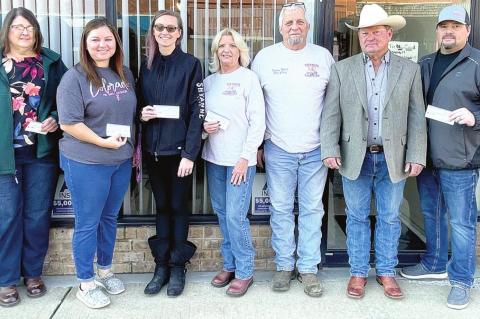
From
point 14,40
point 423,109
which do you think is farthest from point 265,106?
point 14,40

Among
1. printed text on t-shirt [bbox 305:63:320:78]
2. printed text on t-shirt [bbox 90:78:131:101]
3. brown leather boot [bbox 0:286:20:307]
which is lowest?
brown leather boot [bbox 0:286:20:307]

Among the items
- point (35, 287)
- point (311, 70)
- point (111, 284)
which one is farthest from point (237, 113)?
point (35, 287)

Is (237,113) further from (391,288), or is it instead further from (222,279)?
(391,288)

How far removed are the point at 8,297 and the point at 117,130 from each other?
137 centimetres

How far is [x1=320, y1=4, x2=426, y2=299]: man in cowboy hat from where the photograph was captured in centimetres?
379

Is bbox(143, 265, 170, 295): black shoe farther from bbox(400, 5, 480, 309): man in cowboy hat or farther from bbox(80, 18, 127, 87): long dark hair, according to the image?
bbox(400, 5, 480, 309): man in cowboy hat

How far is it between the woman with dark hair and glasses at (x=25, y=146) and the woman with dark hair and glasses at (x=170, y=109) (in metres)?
0.64

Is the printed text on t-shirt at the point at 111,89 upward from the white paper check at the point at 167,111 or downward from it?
upward

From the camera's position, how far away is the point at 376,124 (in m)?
3.85

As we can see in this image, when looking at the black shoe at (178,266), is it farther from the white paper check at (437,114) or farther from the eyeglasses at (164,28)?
the white paper check at (437,114)

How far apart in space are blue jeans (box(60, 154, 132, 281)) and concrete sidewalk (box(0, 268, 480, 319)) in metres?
0.30

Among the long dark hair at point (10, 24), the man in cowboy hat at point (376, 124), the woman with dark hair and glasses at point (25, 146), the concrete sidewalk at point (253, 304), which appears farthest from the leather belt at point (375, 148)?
the long dark hair at point (10, 24)

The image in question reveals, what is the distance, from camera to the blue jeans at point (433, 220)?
417cm

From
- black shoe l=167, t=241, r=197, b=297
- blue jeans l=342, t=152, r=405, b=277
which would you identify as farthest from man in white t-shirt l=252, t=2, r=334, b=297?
black shoe l=167, t=241, r=197, b=297
